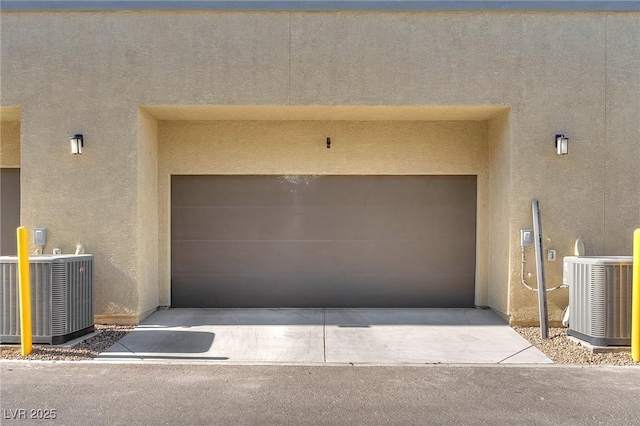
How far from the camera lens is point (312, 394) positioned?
5.07 metres

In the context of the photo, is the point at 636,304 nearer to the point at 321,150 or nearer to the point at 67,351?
the point at 321,150

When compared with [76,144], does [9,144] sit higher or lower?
higher

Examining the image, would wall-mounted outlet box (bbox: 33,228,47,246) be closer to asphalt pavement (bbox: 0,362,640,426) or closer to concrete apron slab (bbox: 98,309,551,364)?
concrete apron slab (bbox: 98,309,551,364)

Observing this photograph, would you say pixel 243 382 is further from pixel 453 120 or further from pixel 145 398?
pixel 453 120

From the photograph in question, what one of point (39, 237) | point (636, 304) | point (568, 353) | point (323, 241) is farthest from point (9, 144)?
point (636, 304)

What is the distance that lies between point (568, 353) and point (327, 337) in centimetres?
333

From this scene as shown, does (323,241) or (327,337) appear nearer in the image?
(327,337)

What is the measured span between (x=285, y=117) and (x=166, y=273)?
12.0 ft

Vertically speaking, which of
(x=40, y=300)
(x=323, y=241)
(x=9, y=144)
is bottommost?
(x=40, y=300)

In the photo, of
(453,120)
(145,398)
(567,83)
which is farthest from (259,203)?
(567,83)

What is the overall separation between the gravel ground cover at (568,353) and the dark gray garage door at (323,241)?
1.92 metres

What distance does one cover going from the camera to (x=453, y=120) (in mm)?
8695

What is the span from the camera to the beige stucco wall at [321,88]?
7.61 m

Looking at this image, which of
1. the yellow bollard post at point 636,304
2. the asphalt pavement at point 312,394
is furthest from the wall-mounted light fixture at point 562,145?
the asphalt pavement at point 312,394
